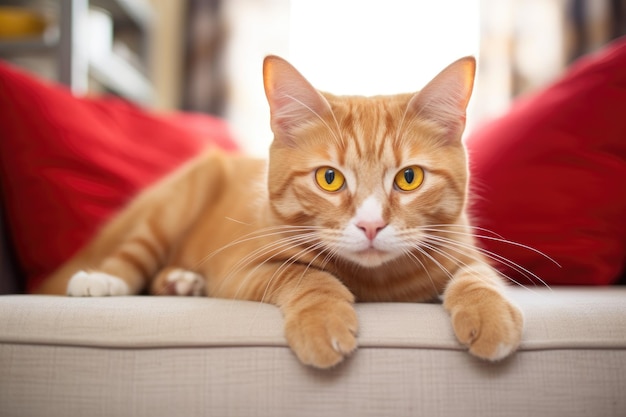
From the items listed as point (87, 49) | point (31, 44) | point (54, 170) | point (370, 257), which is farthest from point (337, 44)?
point (370, 257)

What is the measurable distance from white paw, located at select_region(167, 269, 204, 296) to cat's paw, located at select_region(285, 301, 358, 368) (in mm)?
559

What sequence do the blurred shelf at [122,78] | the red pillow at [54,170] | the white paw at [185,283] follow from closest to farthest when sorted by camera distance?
the white paw at [185,283] → the red pillow at [54,170] → the blurred shelf at [122,78]

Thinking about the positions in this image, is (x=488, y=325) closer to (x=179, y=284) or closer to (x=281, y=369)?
(x=281, y=369)

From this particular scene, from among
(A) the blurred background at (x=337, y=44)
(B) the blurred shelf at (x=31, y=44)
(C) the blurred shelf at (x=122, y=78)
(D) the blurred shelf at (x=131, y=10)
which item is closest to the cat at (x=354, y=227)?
(B) the blurred shelf at (x=31, y=44)

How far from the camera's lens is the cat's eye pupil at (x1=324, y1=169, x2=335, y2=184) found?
1.20 m

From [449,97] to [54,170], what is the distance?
1.20 m

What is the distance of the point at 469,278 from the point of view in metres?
→ 1.17

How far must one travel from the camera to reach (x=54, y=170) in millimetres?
1703

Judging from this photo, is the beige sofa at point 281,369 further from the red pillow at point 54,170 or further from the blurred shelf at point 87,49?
the blurred shelf at point 87,49

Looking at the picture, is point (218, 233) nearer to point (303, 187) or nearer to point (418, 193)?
point (303, 187)

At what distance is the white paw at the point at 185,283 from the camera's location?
1.50 m

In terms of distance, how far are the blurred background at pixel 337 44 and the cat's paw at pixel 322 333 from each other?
2.54m

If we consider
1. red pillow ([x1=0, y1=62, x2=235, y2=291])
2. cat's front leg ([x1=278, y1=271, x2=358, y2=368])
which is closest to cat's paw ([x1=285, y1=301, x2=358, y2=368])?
cat's front leg ([x1=278, y1=271, x2=358, y2=368])

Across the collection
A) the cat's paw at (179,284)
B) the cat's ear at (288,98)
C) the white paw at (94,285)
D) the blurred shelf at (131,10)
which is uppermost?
the cat's ear at (288,98)
